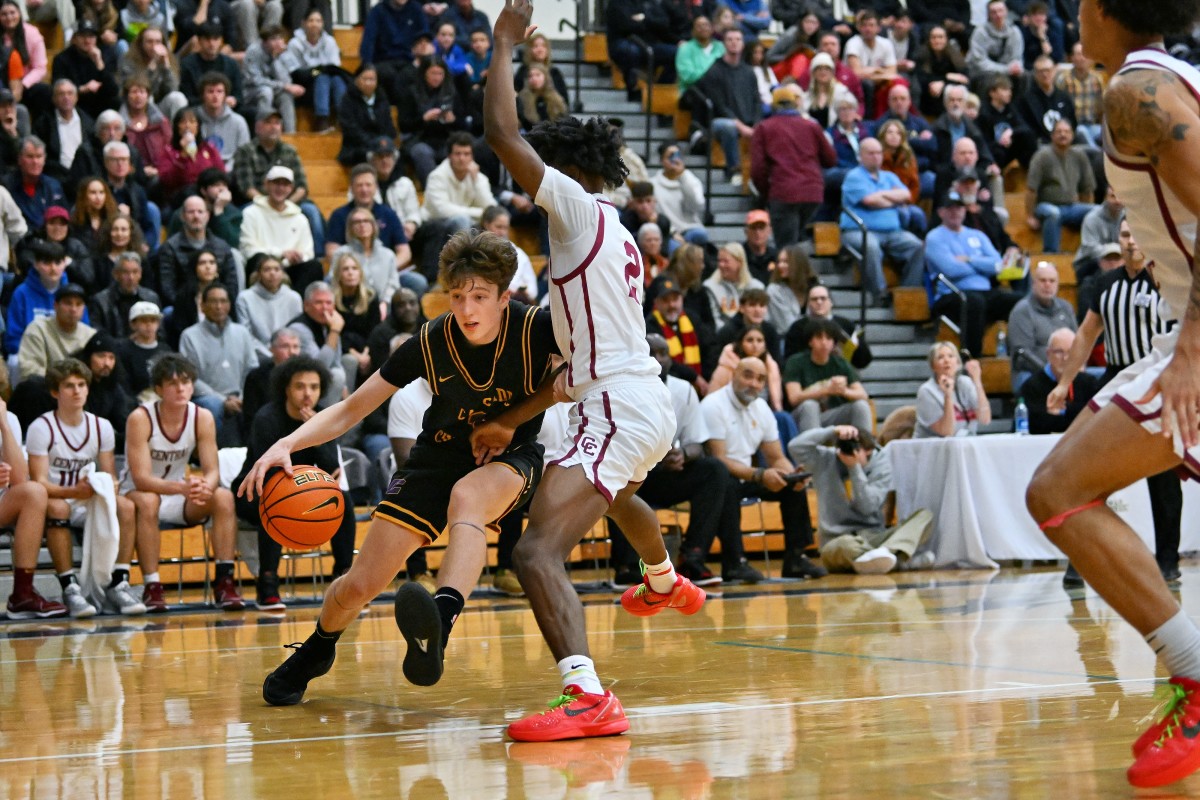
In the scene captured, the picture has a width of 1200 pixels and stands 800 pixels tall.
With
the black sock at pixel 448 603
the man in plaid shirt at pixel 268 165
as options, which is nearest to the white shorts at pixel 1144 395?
the black sock at pixel 448 603

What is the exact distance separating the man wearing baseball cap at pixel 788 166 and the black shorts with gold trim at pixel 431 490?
10359 millimetres

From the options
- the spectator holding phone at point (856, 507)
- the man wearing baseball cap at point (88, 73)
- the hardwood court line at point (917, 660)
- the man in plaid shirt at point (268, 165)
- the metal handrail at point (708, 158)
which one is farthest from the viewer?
the metal handrail at point (708, 158)

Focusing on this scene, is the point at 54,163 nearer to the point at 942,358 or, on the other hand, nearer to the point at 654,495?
the point at 654,495

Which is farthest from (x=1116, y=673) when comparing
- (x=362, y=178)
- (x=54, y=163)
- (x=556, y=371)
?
(x=54, y=163)

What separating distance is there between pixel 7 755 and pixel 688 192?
37.7 feet

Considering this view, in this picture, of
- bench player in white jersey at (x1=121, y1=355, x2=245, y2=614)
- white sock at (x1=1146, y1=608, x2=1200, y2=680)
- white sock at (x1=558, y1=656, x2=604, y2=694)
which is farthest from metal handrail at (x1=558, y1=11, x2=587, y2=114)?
white sock at (x1=1146, y1=608, x2=1200, y2=680)

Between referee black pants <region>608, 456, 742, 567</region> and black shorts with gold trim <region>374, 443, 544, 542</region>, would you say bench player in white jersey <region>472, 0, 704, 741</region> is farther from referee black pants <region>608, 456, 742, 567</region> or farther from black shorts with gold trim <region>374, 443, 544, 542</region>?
referee black pants <region>608, 456, 742, 567</region>

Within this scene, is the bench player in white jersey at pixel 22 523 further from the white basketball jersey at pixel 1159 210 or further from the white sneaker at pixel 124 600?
the white basketball jersey at pixel 1159 210

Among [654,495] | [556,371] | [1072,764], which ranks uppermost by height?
[556,371]

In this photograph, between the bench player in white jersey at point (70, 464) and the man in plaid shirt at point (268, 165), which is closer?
the bench player in white jersey at point (70, 464)

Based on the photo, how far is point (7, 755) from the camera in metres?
4.48

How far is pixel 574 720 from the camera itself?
176 inches

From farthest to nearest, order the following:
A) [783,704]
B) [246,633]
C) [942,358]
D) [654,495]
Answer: [942,358] → [654,495] → [246,633] → [783,704]

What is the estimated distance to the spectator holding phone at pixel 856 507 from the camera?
1133cm
